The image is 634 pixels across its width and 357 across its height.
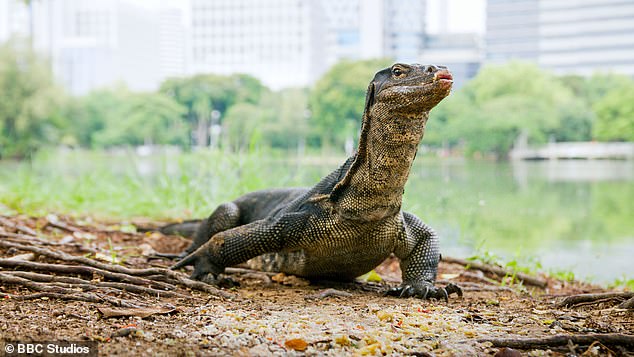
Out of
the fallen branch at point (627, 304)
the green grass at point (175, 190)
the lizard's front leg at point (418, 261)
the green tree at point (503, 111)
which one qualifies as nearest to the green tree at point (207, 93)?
the green tree at point (503, 111)

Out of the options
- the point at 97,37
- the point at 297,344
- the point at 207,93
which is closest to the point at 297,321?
the point at 297,344

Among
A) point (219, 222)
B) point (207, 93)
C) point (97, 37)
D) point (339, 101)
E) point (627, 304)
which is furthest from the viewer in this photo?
point (97, 37)

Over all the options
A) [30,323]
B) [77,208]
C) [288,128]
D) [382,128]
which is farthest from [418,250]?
[288,128]

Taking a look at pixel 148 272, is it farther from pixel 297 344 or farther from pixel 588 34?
pixel 588 34

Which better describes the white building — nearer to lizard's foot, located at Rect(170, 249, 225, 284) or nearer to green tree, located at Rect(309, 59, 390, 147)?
green tree, located at Rect(309, 59, 390, 147)

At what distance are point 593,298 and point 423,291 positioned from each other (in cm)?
71

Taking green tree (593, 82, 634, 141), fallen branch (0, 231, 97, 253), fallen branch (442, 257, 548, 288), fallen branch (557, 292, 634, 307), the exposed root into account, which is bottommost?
fallen branch (442, 257, 548, 288)

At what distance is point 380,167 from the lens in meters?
2.52

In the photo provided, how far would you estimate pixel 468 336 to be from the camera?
1.83 meters

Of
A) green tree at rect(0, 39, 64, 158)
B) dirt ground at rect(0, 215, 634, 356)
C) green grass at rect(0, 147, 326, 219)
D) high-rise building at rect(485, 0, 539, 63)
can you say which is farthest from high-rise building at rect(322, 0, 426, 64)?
dirt ground at rect(0, 215, 634, 356)

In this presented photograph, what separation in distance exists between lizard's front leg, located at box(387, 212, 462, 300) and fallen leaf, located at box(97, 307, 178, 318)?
1.18 m

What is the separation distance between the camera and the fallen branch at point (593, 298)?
2385 millimetres

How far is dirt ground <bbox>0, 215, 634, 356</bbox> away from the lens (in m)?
1.67

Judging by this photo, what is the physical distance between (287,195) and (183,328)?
5.21 feet
